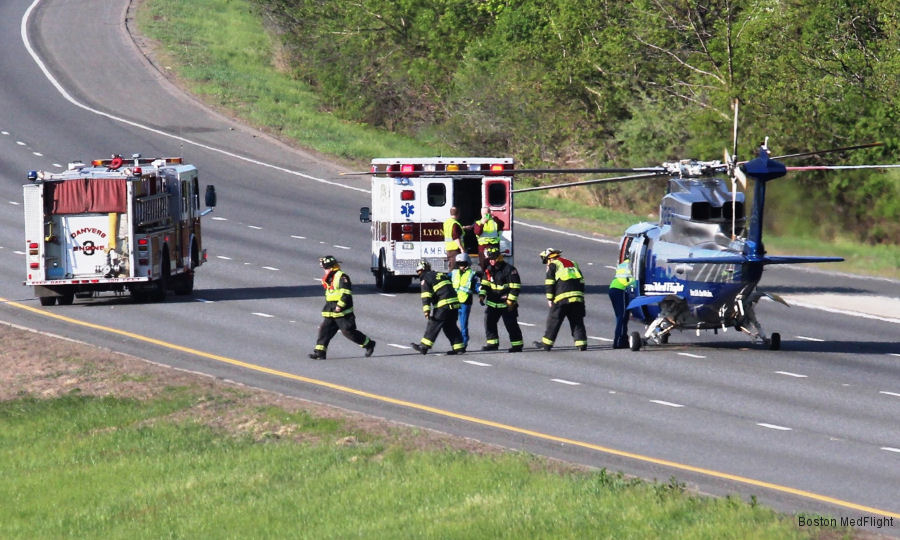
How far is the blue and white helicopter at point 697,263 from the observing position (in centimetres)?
2289

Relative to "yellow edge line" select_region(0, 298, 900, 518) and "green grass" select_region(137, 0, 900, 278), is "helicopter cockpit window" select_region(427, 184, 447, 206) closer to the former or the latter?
"yellow edge line" select_region(0, 298, 900, 518)

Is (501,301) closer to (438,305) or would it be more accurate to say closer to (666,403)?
(438,305)

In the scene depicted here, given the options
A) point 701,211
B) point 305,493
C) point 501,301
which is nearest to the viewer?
point 305,493

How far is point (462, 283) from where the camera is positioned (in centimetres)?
2434

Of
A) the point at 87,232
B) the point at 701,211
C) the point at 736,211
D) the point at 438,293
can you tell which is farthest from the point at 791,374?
the point at 87,232

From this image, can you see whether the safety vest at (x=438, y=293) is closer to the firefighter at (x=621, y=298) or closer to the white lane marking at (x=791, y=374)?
the firefighter at (x=621, y=298)

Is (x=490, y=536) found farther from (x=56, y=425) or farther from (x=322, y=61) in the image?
(x=322, y=61)

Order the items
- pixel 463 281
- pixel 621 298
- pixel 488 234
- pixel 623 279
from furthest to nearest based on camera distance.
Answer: pixel 488 234 → pixel 621 298 → pixel 623 279 → pixel 463 281

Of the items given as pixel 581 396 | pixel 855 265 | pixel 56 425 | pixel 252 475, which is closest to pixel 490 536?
pixel 252 475

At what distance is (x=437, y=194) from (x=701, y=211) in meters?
8.11

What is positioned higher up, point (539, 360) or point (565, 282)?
point (565, 282)

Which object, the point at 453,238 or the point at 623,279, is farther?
the point at 453,238

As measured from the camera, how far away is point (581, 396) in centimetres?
2058

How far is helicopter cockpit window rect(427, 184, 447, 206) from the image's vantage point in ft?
100
